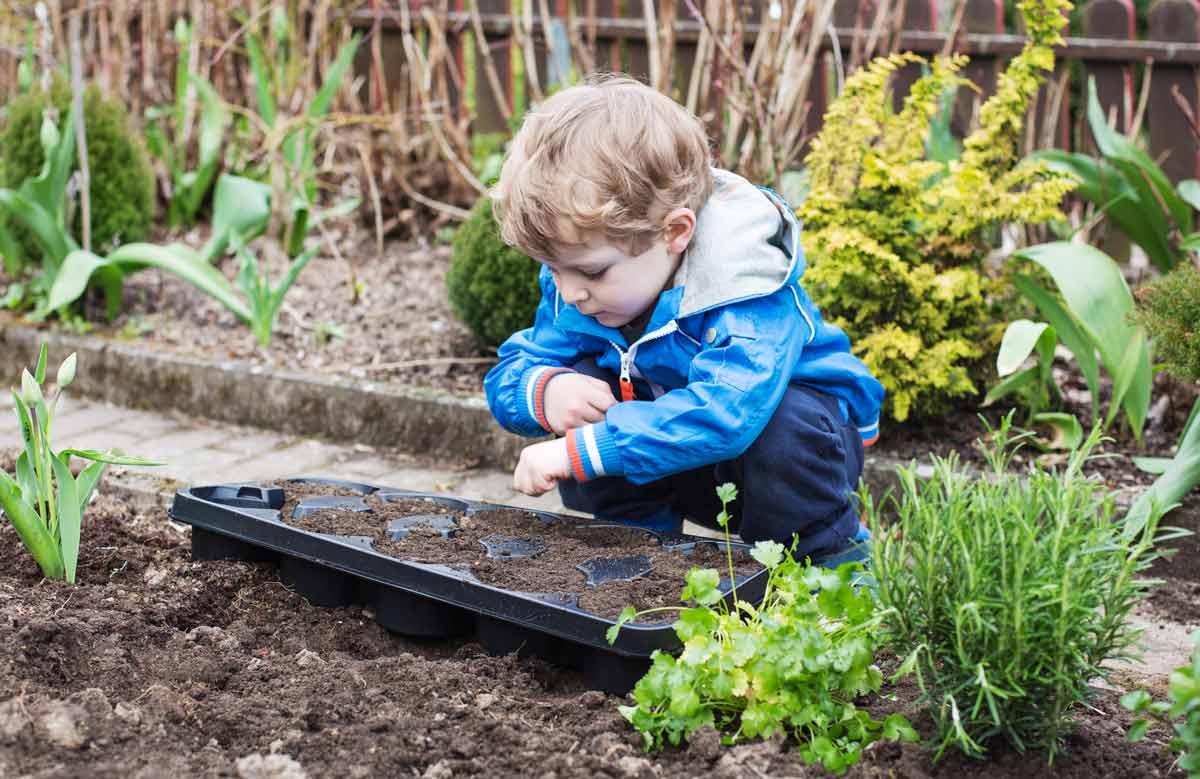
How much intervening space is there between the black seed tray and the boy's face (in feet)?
1.40

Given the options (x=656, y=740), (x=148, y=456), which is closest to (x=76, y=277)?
(x=148, y=456)

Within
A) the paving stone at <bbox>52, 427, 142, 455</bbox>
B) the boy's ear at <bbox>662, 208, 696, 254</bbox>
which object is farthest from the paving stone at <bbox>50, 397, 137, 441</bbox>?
the boy's ear at <bbox>662, 208, 696, 254</bbox>

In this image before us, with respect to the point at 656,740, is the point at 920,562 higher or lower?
higher

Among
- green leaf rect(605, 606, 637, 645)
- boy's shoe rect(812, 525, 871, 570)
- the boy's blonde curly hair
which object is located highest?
the boy's blonde curly hair

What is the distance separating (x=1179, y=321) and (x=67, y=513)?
211 cm

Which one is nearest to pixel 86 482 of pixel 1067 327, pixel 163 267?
pixel 163 267

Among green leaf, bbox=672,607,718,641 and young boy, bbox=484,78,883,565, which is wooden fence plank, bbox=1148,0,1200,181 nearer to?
young boy, bbox=484,78,883,565

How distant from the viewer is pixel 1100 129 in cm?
366

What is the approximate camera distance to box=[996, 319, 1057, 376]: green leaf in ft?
8.57

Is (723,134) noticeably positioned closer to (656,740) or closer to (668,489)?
(668,489)

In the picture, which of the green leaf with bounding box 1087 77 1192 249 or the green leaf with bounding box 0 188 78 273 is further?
the green leaf with bounding box 0 188 78 273

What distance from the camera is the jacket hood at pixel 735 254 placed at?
2.24 meters

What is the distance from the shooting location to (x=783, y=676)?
63.8 inches

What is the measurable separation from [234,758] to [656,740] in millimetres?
562
